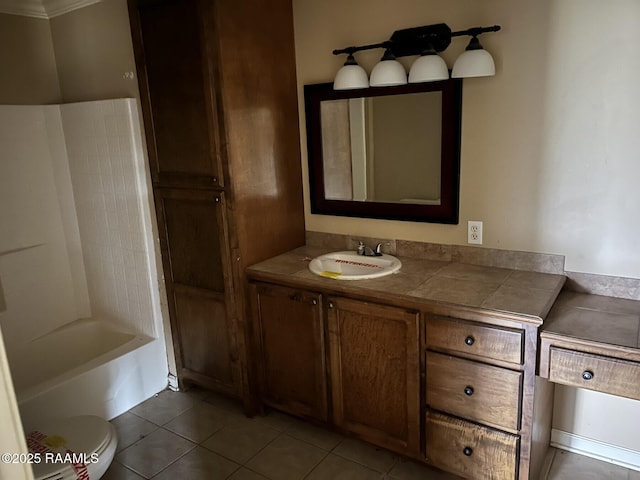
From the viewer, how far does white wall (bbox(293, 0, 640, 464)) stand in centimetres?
188

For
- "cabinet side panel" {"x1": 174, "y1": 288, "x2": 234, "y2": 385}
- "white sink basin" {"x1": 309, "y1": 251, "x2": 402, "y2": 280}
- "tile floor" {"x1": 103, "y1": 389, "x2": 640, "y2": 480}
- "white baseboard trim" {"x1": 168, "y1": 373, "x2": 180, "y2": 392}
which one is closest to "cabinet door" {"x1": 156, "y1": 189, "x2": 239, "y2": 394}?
"cabinet side panel" {"x1": 174, "y1": 288, "x2": 234, "y2": 385}

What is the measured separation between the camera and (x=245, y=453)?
93.3 inches

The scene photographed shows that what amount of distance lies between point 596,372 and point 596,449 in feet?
2.50

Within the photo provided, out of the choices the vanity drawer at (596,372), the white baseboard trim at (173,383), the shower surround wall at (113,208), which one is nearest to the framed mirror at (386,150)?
the vanity drawer at (596,372)

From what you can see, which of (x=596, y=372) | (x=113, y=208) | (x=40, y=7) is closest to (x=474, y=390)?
(x=596, y=372)

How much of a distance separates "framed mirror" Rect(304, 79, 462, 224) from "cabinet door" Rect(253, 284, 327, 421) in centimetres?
61

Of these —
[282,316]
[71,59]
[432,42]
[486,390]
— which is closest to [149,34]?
[71,59]

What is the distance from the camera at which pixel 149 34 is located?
96.4 inches

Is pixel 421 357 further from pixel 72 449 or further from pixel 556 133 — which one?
pixel 72 449

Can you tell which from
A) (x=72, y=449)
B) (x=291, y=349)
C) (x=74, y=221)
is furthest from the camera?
(x=74, y=221)

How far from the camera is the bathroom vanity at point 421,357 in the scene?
1.82m

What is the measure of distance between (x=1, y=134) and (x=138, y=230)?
3.16 feet

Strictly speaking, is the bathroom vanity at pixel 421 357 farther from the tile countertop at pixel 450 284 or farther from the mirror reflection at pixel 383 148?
the mirror reflection at pixel 383 148

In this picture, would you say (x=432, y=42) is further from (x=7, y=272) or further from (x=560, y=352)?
(x=7, y=272)
